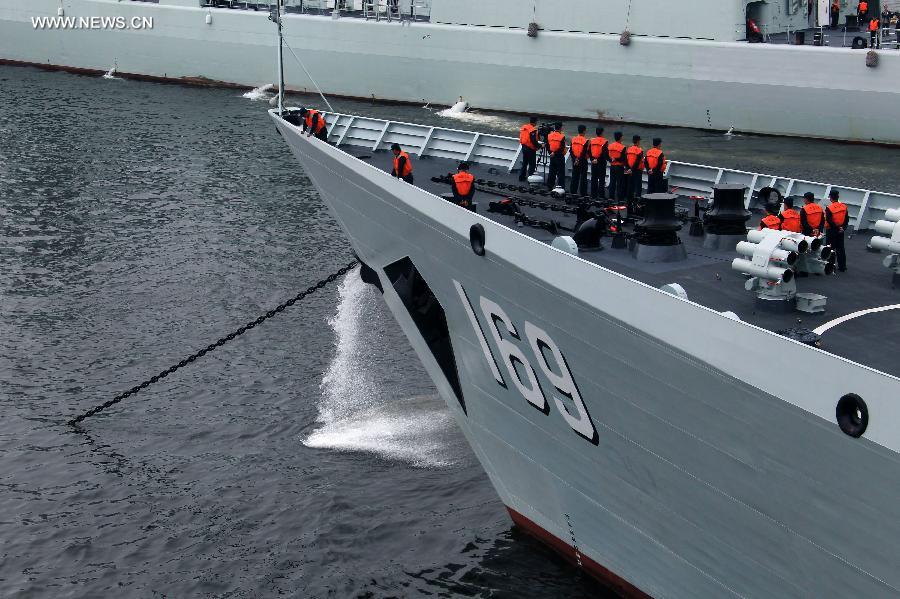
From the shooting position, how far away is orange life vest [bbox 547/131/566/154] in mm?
22281

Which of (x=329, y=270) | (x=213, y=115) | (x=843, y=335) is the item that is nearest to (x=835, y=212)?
(x=843, y=335)

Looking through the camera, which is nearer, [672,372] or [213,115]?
[672,372]

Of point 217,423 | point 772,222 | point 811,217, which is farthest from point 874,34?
point 772,222

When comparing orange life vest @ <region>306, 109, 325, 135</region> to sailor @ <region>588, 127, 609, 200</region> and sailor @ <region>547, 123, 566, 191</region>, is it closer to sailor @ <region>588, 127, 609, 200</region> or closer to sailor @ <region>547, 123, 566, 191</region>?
sailor @ <region>547, 123, 566, 191</region>

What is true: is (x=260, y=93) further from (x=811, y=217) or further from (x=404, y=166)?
(x=811, y=217)

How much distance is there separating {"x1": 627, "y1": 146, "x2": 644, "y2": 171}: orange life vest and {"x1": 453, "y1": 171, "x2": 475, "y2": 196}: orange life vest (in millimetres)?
3259

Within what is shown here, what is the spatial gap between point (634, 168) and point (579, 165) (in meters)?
1.45

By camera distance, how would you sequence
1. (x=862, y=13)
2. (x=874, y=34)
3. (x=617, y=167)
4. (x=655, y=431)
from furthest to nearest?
(x=862, y=13)
(x=874, y=34)
(x=617, y=167)
(x=655, y=431)

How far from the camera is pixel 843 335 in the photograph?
1403 centimetres

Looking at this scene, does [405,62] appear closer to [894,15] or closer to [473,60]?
[473,60]

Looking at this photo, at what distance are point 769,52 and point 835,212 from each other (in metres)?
39.8

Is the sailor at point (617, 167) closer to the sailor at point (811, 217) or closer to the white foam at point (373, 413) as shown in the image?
the sailor at point (811, 217)

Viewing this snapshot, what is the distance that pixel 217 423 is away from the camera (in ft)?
79.6

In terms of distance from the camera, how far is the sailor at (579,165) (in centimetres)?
A: 2186
